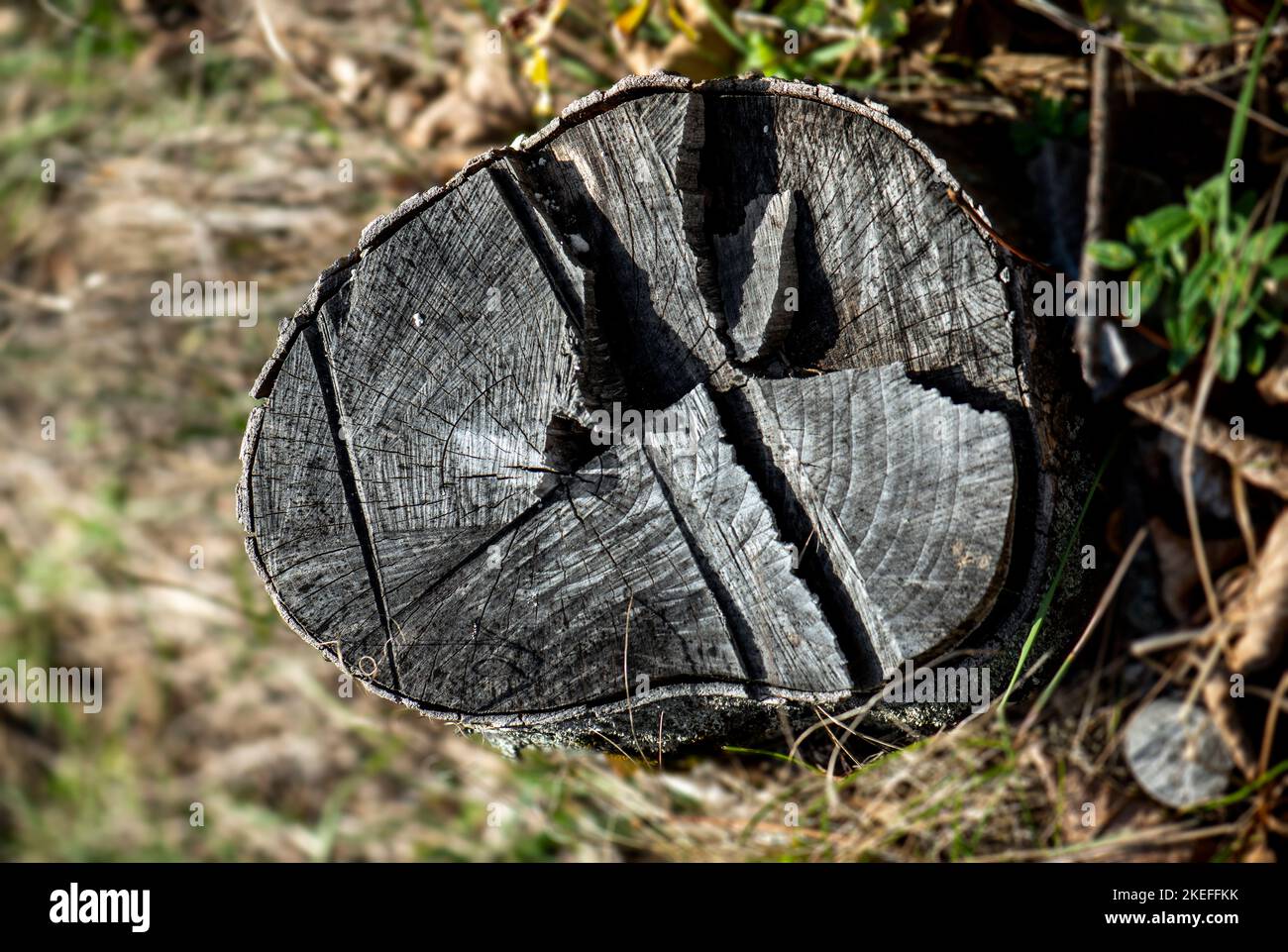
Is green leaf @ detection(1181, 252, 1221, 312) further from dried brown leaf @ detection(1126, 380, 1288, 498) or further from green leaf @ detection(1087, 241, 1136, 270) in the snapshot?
dried brown leaf @ detection(1126, 380, 1288, 498)

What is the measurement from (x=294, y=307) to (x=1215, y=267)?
2878 mm

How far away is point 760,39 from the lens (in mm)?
2885

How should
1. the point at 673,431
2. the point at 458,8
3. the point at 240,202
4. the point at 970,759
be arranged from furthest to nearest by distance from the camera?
the point at 240,202
the point at 458,8
the point at 970,759
the point at 673,431

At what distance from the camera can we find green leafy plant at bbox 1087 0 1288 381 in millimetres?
2270

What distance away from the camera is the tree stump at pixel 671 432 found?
5.32 ft

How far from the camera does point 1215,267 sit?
7.59 ft

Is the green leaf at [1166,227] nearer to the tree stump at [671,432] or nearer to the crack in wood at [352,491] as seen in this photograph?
the tree stump at [671,432]

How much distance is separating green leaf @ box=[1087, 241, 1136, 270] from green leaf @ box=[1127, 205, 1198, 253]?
→ 0.16 feet

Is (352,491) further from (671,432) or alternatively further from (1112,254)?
(1112,254)

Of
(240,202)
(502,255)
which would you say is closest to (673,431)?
(502,255)

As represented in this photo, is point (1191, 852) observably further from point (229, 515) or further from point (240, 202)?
point (240, 202)

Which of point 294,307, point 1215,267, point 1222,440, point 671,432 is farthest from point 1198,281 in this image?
point 294,307

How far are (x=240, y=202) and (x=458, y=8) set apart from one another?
3.46 ft

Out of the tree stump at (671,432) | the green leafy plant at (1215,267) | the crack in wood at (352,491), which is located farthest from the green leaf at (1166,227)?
the crack in wood at (352,491)
